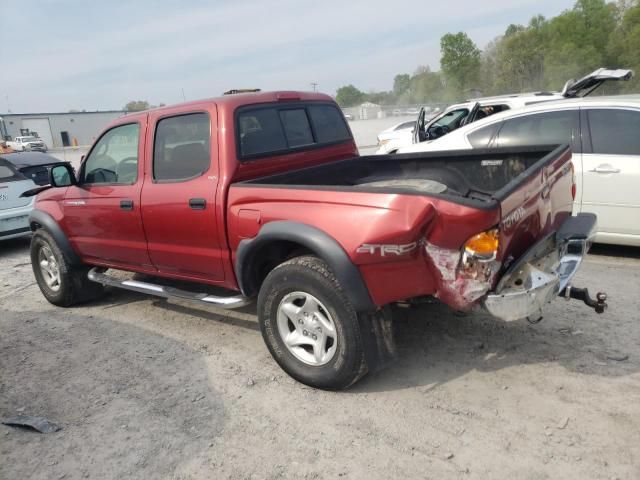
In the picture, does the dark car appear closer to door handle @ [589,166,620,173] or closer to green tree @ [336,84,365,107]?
door handle @ [589,166,620,173]

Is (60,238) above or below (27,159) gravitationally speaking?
below

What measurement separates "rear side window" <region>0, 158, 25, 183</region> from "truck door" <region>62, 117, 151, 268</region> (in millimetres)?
3938

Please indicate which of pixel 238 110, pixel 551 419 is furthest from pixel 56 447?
pixel 551 419

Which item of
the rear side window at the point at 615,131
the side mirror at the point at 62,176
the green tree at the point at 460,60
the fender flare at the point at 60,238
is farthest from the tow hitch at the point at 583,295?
the green tree at the point at 460,60

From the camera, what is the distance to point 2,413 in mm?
3496

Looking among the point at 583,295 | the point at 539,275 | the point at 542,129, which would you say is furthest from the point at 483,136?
the point at 539,275

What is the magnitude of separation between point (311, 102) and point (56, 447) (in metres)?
3.18

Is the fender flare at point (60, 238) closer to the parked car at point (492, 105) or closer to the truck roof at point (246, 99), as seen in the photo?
the truck roof at point (246, 99)

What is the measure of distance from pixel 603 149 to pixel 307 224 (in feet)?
12.8

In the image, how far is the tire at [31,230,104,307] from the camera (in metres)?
5.28

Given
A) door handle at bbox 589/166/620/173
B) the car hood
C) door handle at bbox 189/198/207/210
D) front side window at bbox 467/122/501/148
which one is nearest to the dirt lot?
door handle at bbox 189/198/207/210

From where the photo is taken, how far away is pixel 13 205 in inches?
321

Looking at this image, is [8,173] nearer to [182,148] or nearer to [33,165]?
[33,165]

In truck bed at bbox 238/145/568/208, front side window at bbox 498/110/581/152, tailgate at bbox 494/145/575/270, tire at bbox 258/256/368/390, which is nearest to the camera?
tailgate at bbox 494/145/575/270
